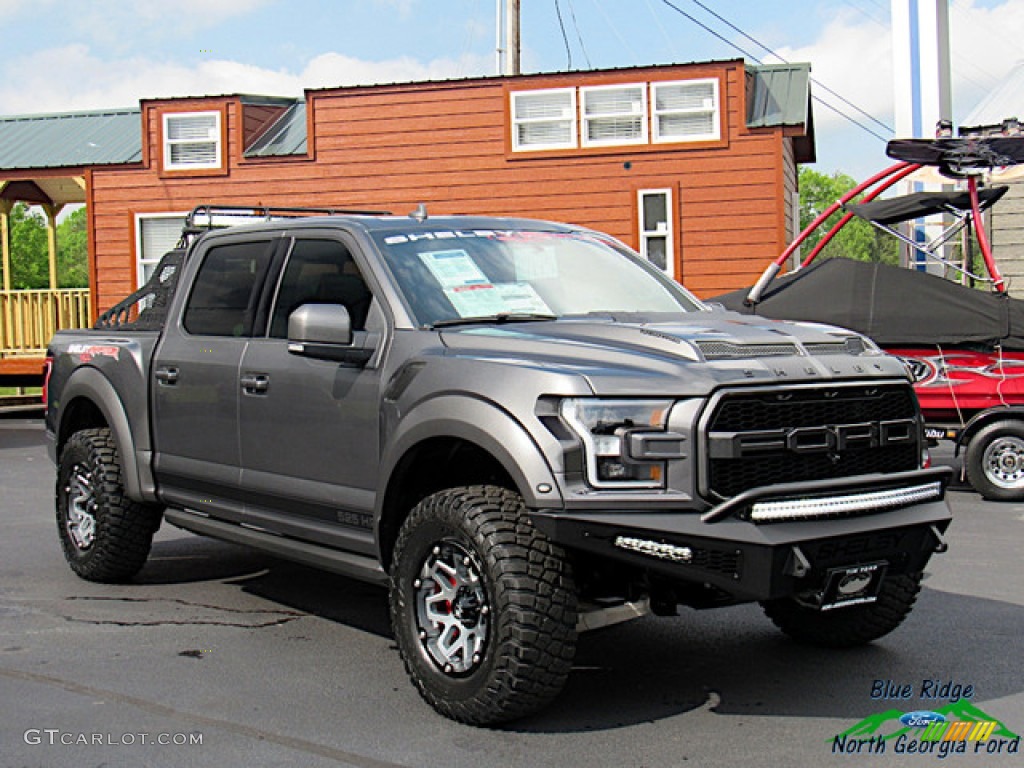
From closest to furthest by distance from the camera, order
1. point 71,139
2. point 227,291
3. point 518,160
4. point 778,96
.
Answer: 1. point 227,291
2. point 778,96
3. point 518,160
4. point 71,139

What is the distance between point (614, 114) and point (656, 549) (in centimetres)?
1697

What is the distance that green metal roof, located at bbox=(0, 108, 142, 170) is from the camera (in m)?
23.4

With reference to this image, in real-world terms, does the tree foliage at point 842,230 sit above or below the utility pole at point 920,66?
above

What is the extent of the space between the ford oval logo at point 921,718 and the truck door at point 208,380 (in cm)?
324

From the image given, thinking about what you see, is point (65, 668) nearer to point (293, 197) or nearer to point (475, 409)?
point (475, 409)

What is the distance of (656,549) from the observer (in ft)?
14.4

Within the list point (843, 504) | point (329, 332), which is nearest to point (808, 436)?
point (843, 504)

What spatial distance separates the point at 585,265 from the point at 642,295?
0.31m

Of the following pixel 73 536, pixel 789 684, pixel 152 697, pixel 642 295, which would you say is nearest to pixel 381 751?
pixel 152 697

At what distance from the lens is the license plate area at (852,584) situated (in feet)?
15.1

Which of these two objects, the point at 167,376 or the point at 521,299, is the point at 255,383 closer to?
the point at 167,376

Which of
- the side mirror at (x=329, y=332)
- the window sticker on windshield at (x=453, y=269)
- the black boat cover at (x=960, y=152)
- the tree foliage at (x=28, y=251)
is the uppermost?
the tree foliage at (x=28, y=251)

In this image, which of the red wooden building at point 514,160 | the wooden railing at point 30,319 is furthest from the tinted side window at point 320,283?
the wooden railing at point 30,319

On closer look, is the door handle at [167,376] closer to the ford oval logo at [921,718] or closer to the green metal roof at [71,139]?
the ford oval logo at [921,718]
